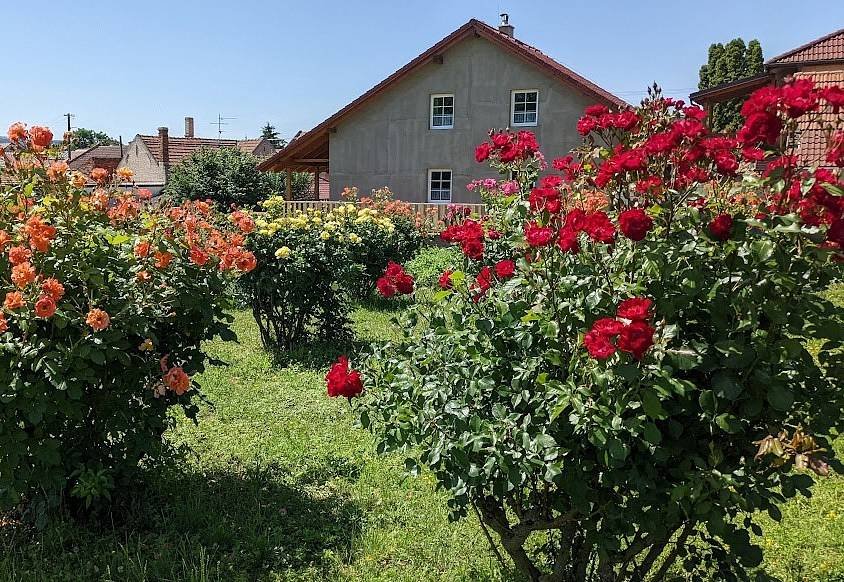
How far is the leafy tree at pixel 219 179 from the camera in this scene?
24484 millimetres

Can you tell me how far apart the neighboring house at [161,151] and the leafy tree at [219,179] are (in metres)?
9.48

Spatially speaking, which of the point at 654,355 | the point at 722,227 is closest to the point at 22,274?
the point at 654,355

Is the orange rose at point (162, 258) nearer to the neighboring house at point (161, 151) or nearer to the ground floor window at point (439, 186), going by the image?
the ground floor window at point (439, 186)

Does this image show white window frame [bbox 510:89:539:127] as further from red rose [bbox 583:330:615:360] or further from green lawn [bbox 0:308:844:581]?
red rose [bbox 583:330:615:360]

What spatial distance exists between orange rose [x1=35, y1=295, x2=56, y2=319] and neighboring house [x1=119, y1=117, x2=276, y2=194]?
33.1 meters

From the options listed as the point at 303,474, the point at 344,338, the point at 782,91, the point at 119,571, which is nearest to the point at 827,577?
the point at 782,91

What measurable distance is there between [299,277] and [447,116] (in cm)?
1563

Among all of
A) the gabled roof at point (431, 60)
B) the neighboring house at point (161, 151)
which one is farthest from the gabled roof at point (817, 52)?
the neighboring house at point (161, 151)

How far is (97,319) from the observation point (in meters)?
2.85

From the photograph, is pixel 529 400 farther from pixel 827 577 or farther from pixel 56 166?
pixel 56 166

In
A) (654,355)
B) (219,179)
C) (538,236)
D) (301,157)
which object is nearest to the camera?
(654,355)

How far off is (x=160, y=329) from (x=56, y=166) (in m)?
0.90

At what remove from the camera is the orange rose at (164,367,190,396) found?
323 centimetres

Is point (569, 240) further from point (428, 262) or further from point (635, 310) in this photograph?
point (428, 262)
